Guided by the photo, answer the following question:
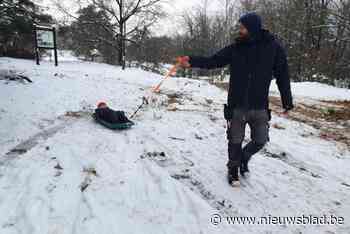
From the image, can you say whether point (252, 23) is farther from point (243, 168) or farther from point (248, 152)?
point (243, 168)

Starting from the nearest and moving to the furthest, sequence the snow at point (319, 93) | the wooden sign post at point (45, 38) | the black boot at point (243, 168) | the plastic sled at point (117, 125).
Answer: the black boot at point (243, 168) < the plastic sled at point (117, 125) < the snow at point (319, 93) < the wooden sign post at point (45, 38)

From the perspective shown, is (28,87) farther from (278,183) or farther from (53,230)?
(278,183)

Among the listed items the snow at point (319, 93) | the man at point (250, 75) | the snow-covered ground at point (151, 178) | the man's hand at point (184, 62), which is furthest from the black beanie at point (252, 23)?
the snow at point (319, 93)

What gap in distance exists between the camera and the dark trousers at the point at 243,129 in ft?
8.93

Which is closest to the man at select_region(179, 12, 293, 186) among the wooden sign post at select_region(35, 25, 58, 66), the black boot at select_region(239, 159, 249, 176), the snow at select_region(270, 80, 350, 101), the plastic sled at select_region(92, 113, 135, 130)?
the black boot at select_region(239, 159, 249, 176)

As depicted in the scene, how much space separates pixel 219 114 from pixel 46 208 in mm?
4942

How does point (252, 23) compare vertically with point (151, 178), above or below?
above

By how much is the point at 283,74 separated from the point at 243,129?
786 mm

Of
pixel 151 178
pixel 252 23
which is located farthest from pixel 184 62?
pixel 151 178

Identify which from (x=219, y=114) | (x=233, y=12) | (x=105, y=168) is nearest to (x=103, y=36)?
(x=233, y=12)

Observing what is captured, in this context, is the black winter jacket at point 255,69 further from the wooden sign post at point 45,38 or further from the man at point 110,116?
the wooden sign post at point 45,38

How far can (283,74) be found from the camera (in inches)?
106

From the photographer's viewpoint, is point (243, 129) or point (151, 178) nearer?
point (243, 129)

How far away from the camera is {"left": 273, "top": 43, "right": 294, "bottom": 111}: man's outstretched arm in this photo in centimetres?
263
